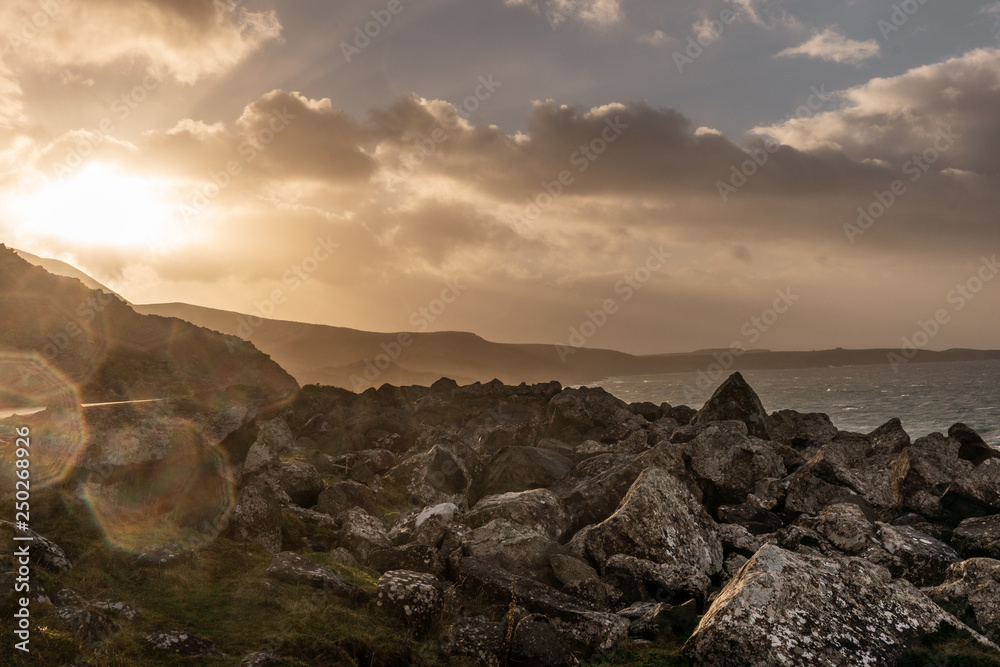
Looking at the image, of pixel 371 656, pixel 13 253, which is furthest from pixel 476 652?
pixel 13 253

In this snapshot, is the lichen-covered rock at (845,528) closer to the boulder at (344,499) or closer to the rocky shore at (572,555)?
the rocky shore at (572,555)

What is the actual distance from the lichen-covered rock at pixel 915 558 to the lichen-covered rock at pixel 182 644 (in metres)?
12.4

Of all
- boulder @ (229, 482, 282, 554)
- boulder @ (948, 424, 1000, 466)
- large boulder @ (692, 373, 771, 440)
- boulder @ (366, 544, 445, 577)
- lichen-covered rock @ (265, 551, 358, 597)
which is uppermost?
large boulder @ (692, 373, 771, 440)

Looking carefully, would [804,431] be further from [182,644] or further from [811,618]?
[182,644]

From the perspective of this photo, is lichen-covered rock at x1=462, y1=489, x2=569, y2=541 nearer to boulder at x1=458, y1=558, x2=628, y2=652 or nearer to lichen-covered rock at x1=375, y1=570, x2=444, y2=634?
boulder at x1=458, y1=558, x2=628, y2=652

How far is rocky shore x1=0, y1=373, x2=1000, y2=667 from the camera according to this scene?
8.57 m

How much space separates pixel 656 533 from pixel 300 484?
9768mm

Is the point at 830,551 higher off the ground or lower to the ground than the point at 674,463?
lower

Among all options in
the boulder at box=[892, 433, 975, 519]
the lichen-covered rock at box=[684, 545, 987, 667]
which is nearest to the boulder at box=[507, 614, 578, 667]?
the lichen-covered rock at box=[684, 545, 987, 667]

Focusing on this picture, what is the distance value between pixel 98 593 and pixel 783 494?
54.1 feet

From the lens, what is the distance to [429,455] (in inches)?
843

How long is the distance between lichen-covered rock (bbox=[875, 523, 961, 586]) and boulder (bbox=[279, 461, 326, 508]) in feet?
45.4

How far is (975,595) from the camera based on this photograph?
10539mm

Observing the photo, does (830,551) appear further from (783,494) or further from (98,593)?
(98,593)
